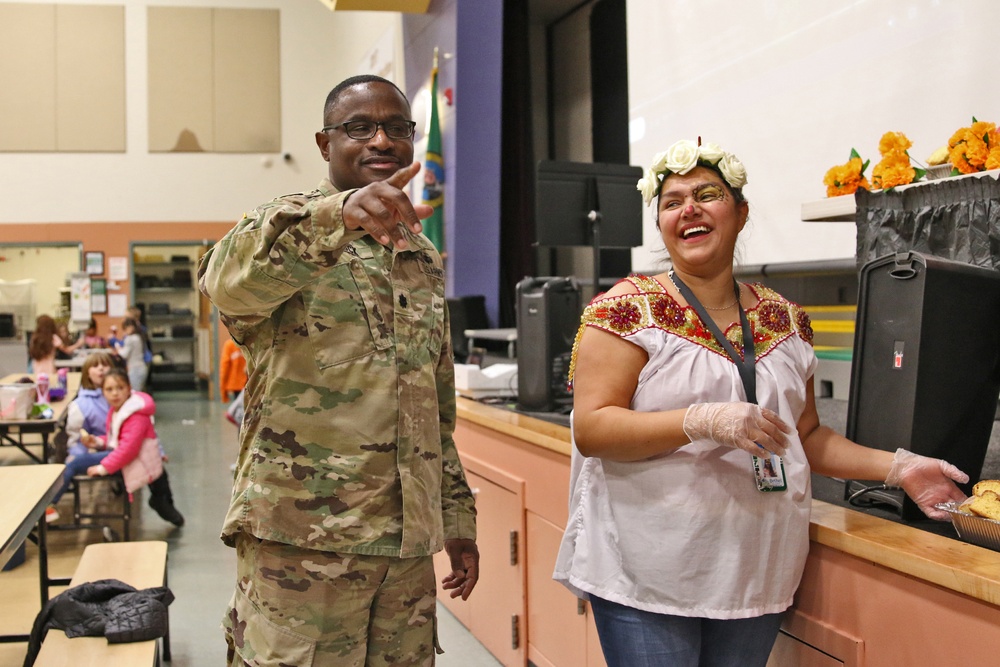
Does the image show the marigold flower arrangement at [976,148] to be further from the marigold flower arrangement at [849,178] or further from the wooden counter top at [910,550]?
the wooden counter top at [910,550]

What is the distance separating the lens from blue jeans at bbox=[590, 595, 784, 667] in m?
1.58

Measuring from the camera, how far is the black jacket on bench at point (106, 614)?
260cm

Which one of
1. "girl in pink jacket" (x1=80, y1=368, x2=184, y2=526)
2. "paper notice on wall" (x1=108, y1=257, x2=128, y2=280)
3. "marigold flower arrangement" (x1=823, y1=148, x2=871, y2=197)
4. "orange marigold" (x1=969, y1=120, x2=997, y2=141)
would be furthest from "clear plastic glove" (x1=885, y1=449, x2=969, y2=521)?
"paper notice on wall" (x1=108, y1=257, x2=128, y2=280)

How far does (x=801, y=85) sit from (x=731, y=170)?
2514 mm

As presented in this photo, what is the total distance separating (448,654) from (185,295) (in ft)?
39.1

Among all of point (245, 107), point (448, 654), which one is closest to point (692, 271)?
point (448, 654)

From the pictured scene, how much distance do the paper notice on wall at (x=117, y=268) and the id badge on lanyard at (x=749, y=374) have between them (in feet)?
41.7

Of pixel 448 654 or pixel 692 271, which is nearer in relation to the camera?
pixel 692 271

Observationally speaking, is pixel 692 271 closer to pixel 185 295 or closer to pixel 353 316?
pixel 353 316

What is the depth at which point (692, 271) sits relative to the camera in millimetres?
1672

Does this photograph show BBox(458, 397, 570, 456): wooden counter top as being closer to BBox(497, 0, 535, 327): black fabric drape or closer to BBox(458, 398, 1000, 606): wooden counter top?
BBox(458, 398, 1000, 606): wooden counter top

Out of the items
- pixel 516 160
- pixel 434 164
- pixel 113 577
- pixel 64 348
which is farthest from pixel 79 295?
pixel 113 577

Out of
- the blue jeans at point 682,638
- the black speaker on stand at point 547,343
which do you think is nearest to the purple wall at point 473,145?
the black speaker on stand at point 547,343

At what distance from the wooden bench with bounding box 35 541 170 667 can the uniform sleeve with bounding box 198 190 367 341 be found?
4.98ft
